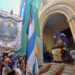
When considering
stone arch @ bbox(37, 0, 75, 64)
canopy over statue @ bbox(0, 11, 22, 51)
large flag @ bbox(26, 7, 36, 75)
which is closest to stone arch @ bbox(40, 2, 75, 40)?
stone arch @ bbox(37, 0, 75, 64)

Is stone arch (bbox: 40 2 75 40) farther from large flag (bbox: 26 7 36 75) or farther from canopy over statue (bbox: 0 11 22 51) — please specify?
large flag (bbox: 26 7 36 75)

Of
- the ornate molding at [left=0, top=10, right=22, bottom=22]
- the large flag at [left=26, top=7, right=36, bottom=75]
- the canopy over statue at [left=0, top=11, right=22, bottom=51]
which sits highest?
the ornate molding at [left=0, top=10, right=22, bottom=22]

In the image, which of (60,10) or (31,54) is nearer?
(31,54)

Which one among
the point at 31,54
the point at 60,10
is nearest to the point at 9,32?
the point at 60,10

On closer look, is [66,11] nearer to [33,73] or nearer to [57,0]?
[57,0]

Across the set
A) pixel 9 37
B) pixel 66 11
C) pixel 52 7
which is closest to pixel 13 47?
pixel 9 37

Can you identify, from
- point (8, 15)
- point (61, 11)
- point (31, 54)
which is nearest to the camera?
point (31, 54)

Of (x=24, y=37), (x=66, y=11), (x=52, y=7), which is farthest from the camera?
(x=52, y=7)

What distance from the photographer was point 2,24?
671 centimetres

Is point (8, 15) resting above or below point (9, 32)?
above

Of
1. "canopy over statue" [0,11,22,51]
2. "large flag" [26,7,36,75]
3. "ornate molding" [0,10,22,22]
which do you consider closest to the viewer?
"large flag" [26,7,36,75]

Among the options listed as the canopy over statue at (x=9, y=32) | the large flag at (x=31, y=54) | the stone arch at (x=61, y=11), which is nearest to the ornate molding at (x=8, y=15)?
the canopy over statue at (x=9, y=32)

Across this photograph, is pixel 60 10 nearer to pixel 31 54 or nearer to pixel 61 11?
pixel 61 11

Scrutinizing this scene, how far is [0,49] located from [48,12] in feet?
16.3
